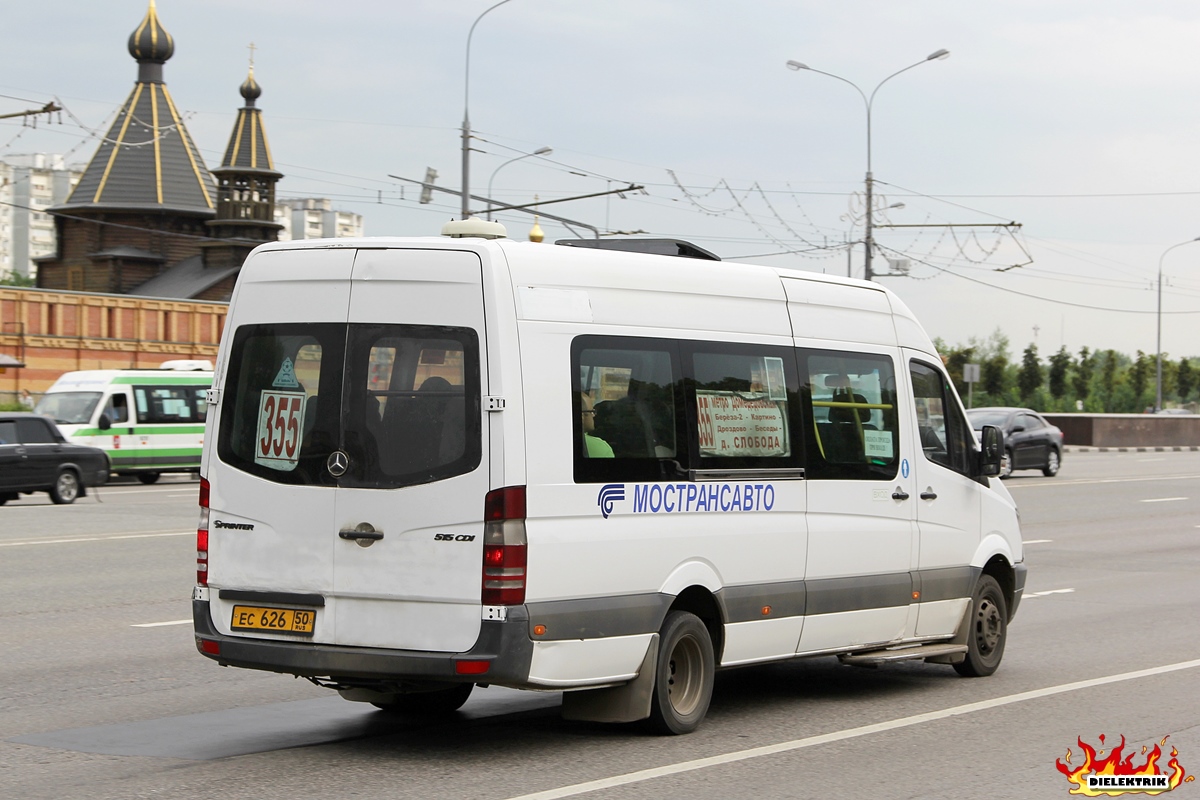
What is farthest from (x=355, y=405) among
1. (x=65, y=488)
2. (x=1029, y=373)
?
(x=1029, y=373)

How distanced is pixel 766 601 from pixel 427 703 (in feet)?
6.12

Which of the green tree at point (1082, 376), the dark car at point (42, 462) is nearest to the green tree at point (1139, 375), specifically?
the green tree at point (1082, 376)

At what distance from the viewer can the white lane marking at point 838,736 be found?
6.34m

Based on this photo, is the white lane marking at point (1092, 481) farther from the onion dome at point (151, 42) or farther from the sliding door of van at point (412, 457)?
the onion dome at point (151, 42)

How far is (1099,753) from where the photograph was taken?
733 centimetres

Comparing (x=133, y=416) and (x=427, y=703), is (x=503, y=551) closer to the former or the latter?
(x=427, y=703)

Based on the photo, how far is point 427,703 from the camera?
26.7ft

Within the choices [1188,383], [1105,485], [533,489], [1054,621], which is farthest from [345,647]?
[1188,383]

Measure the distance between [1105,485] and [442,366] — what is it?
27.6m

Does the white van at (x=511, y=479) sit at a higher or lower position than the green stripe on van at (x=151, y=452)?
higher

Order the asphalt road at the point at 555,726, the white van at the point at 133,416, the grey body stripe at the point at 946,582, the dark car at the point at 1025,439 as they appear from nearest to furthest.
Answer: the asphalt road at the point at 555,726 → the grey body stripe at the point at 946,582 → the white van at the point at 133,416 → the dark car at the point at 1025,439

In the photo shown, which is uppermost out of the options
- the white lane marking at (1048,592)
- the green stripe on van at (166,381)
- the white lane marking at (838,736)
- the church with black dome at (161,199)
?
the church with black dome at (161,199)

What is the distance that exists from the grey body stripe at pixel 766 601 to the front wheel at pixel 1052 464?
27.0 meters

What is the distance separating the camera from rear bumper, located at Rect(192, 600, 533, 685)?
21.7 ft
